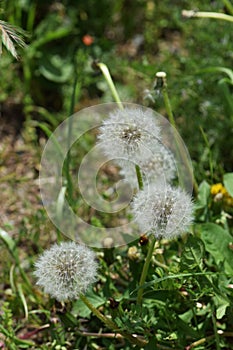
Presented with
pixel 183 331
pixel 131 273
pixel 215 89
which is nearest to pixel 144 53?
pixel 215 89

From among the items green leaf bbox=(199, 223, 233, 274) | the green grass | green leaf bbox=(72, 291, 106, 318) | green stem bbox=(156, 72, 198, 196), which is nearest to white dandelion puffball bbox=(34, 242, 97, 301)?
the green grass

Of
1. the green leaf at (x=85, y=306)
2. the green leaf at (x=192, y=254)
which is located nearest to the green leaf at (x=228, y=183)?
the green leaf at (x=192, y=254)

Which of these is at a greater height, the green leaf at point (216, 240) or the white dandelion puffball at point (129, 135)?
the white dandelion puffball at point (129, 135)

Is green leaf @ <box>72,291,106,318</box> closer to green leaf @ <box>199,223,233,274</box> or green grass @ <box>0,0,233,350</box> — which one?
green grass @ <box>0,0,233,350</box>

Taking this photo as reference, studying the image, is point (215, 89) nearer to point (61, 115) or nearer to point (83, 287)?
point (61, 115)

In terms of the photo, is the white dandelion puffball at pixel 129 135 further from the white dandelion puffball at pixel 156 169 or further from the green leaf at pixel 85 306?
the green leaf at pixel 85 306

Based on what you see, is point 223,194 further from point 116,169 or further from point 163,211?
point 116,169
